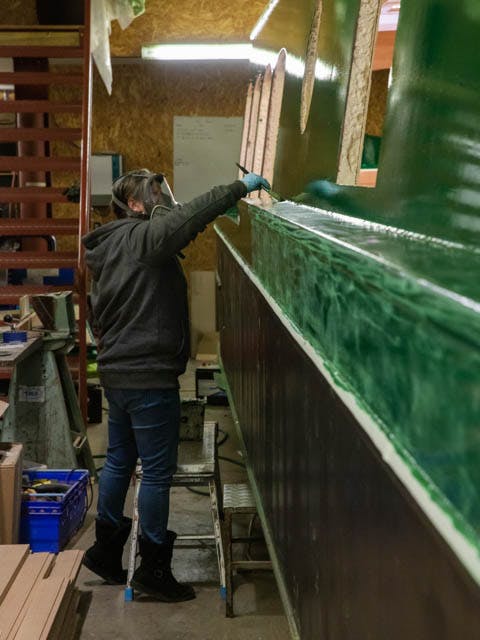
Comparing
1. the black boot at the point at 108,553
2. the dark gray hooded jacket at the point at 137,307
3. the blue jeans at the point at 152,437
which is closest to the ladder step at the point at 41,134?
the dark gray hooded jacket at the point at 137,307

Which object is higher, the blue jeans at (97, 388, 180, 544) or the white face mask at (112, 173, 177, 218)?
the white face mask at (112, 173, 177, 218)

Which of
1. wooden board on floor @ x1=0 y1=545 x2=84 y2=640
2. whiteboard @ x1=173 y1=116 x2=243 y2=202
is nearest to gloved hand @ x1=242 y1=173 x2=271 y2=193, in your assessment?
wooden board on floor @ x1=0 y1=545 x2=84 y2=640

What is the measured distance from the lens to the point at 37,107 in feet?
22.2

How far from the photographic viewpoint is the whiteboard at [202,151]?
9.27 m

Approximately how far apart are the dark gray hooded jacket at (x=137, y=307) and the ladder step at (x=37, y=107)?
11.1 feet

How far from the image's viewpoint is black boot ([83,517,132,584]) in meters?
3.96

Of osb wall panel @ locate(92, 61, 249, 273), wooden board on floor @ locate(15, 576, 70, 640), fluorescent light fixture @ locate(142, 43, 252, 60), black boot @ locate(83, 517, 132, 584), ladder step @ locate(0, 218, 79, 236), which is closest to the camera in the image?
wooden board on floor @ locate(15, 576, 70, 640)

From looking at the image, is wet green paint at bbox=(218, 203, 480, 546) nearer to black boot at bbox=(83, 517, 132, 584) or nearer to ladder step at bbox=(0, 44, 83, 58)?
black boot at bbox=(83, 517, 132, 584)

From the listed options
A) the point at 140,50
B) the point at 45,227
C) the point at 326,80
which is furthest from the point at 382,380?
the point at 140,50

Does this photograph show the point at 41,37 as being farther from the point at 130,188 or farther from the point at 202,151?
the point at 130,188

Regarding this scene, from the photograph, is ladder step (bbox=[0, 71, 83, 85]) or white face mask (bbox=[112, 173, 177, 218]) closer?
white face mask (bbox=[112, 173, 177, 218])

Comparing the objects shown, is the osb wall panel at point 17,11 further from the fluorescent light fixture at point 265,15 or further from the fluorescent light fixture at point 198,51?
the fluorescent light fixture at point 265,15

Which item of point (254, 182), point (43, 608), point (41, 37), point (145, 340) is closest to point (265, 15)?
point (254, 182)

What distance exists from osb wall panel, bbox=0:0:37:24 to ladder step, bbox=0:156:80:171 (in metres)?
2.92
